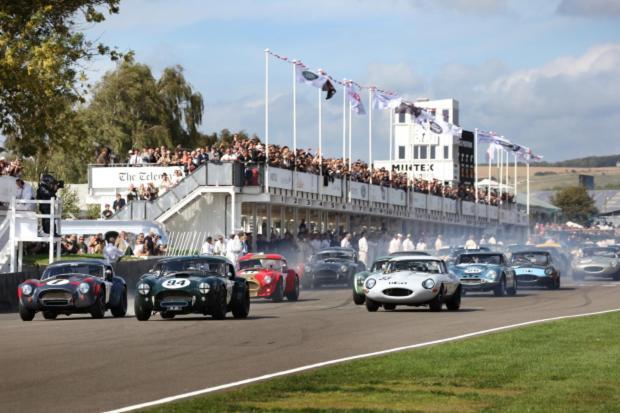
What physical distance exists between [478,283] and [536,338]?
18271 millimetres

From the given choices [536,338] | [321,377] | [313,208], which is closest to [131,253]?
[313,208]

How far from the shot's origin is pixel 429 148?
109375mm

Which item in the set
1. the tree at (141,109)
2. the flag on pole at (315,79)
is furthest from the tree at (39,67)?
the tree at (141,109)

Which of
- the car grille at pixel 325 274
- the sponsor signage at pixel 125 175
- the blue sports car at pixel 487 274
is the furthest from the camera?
the sponsor signage at pixel 125 175

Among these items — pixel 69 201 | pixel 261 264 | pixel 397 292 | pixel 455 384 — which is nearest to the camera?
pixel 455 384

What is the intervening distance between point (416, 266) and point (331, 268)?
15.0 meters

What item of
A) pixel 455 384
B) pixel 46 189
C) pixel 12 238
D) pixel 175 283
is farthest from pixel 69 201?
pixel 455 384

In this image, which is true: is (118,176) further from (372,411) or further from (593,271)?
(372,411)

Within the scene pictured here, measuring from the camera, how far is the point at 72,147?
126 feet

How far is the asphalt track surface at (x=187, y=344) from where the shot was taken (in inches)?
537

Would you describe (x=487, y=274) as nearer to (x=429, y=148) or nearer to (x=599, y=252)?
(x=599, y=252)

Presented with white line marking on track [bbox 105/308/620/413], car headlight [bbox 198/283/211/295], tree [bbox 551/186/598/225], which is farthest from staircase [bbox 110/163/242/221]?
tree [bbox 551/186/598/225]

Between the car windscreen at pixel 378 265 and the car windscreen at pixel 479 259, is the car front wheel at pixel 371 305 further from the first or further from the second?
the car windscreen at pixel 479 259

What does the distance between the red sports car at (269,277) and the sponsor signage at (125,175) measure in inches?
660
